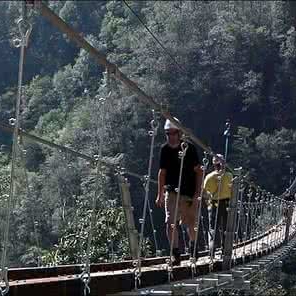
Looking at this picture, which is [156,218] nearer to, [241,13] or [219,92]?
[219,92]

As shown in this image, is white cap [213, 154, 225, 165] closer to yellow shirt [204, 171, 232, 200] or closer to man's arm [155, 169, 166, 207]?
yellow shirt [204, 171, 232, 200]

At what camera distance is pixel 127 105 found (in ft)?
91.0

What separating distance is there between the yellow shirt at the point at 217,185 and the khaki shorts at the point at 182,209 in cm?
105

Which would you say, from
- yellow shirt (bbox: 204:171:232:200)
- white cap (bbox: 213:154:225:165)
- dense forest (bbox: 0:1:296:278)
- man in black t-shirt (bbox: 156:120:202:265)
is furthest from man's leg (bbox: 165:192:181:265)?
dense forest (bbox: 0:1:296:278)

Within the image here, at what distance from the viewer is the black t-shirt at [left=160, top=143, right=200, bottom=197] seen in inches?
173

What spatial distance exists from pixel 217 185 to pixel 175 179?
1418mm

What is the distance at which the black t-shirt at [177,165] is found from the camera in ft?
14.4

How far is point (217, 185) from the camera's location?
19.2 ft

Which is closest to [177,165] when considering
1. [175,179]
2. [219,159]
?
[175,179]

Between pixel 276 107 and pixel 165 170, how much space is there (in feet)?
113

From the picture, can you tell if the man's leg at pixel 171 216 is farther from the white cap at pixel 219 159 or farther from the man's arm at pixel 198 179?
the white cap at pixel 219 159

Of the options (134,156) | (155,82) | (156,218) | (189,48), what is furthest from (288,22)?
(156,218)

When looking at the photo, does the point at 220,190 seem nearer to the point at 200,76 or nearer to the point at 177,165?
the point at 177,165

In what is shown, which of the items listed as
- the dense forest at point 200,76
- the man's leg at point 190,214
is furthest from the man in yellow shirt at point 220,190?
the dense forest at point 200,76
